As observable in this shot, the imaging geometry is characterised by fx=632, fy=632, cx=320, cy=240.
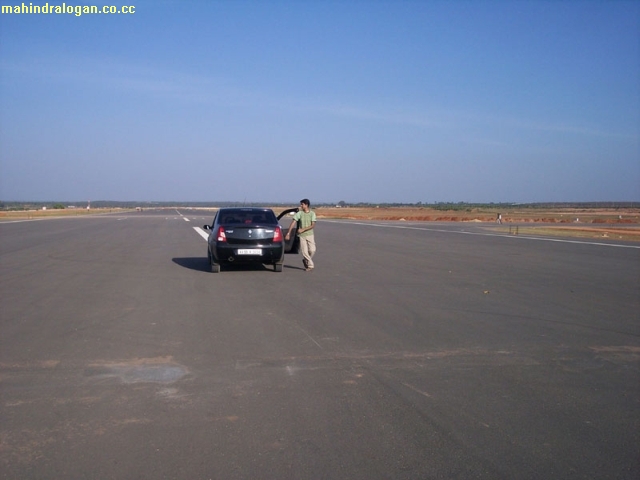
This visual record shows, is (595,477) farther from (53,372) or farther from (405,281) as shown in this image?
(405,281)

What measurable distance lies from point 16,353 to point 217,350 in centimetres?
229

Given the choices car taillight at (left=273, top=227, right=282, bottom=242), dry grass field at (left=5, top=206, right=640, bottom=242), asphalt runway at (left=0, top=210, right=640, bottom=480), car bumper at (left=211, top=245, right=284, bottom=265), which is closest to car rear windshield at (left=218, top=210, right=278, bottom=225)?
car taillight at (left=273, top=227, right=282, bottom=242)

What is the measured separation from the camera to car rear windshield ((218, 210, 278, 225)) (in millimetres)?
15297

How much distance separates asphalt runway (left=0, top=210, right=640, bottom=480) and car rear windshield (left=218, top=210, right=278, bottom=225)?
8.15 ft

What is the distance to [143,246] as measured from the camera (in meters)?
23.1

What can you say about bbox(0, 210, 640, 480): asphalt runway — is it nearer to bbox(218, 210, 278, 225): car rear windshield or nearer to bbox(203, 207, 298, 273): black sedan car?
bbox(203, 207, 298, 273): black sedan car

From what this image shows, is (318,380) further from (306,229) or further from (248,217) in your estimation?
(248,217)

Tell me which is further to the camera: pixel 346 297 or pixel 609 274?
pixel 609 274

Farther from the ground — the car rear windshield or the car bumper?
the car rear windshield

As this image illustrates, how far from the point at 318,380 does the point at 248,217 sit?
9.70 m

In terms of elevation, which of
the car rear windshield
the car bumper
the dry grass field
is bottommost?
the dry grass field

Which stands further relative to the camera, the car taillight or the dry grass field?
the dry grass field

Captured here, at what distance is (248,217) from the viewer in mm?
15648

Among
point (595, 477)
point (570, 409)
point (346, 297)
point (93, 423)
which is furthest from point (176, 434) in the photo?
point (346, 297)
